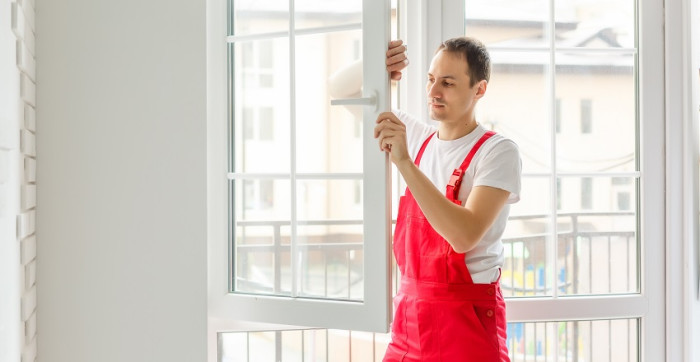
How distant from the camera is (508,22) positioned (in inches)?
81.8

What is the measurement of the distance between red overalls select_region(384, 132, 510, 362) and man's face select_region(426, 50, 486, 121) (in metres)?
0.11

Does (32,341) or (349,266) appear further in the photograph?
(349,266)

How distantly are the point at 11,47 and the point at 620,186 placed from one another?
73.7 inches

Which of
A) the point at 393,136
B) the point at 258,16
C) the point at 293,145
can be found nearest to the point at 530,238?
the point at 393,136

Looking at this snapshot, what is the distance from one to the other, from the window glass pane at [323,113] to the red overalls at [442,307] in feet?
0.85

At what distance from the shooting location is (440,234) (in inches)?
62.9

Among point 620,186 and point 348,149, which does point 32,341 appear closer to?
point 348,149

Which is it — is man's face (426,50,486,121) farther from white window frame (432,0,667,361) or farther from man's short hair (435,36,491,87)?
white window frame (432,0,667,361)

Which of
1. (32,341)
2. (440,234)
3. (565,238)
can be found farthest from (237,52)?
(565,238)

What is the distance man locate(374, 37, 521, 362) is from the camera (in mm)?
1576

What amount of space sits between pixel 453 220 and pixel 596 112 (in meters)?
0.89

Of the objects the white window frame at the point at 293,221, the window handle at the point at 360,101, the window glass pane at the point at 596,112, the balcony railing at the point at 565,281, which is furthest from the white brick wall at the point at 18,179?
the window glass pane at the point at 596,112

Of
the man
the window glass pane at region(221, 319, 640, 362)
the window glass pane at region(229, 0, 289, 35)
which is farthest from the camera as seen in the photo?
the window glass pane at region(221, 319, 640, 362)

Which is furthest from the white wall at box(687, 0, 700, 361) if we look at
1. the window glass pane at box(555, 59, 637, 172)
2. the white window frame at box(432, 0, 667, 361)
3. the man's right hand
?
the man's right hand
